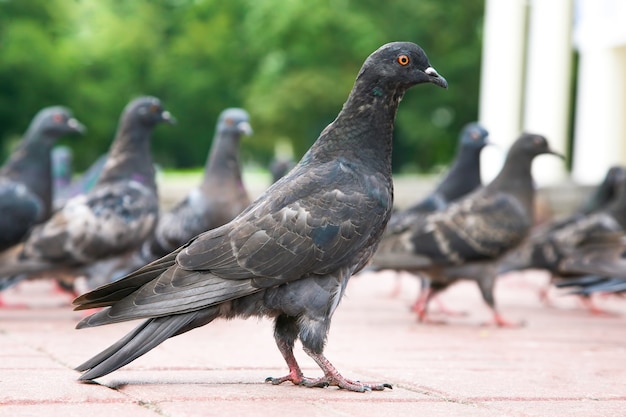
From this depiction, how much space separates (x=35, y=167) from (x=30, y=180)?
5.4 inches

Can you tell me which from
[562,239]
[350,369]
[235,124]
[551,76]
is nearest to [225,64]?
[551,76]

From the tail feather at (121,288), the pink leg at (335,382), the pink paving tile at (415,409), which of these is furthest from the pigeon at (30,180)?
the pink paving tile at (415,409)

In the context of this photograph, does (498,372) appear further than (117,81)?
No

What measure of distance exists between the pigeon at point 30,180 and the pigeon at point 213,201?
2.92 feet

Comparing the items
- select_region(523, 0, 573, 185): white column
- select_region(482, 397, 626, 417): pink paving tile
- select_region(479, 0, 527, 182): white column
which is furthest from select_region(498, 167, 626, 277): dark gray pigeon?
select_region(479, 0, 527, 182): white column

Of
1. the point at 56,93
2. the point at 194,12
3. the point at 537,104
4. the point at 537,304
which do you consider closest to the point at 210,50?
the point at 194,12

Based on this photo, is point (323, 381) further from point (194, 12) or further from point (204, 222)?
point (194, 12)

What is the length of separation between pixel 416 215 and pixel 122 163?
2217mm

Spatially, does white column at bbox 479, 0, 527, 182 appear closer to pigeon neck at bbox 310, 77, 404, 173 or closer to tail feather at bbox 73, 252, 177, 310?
pigeon neck at bbox 310, 77, 404, 173

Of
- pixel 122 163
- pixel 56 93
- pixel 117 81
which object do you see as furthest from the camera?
pixel 117 81

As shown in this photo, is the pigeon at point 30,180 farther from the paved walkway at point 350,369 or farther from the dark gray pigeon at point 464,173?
the dark gray pigeon at point 464,173

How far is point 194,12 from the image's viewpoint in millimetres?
44969

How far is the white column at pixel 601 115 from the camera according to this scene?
2208cm

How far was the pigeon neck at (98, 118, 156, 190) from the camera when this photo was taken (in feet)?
25.8
